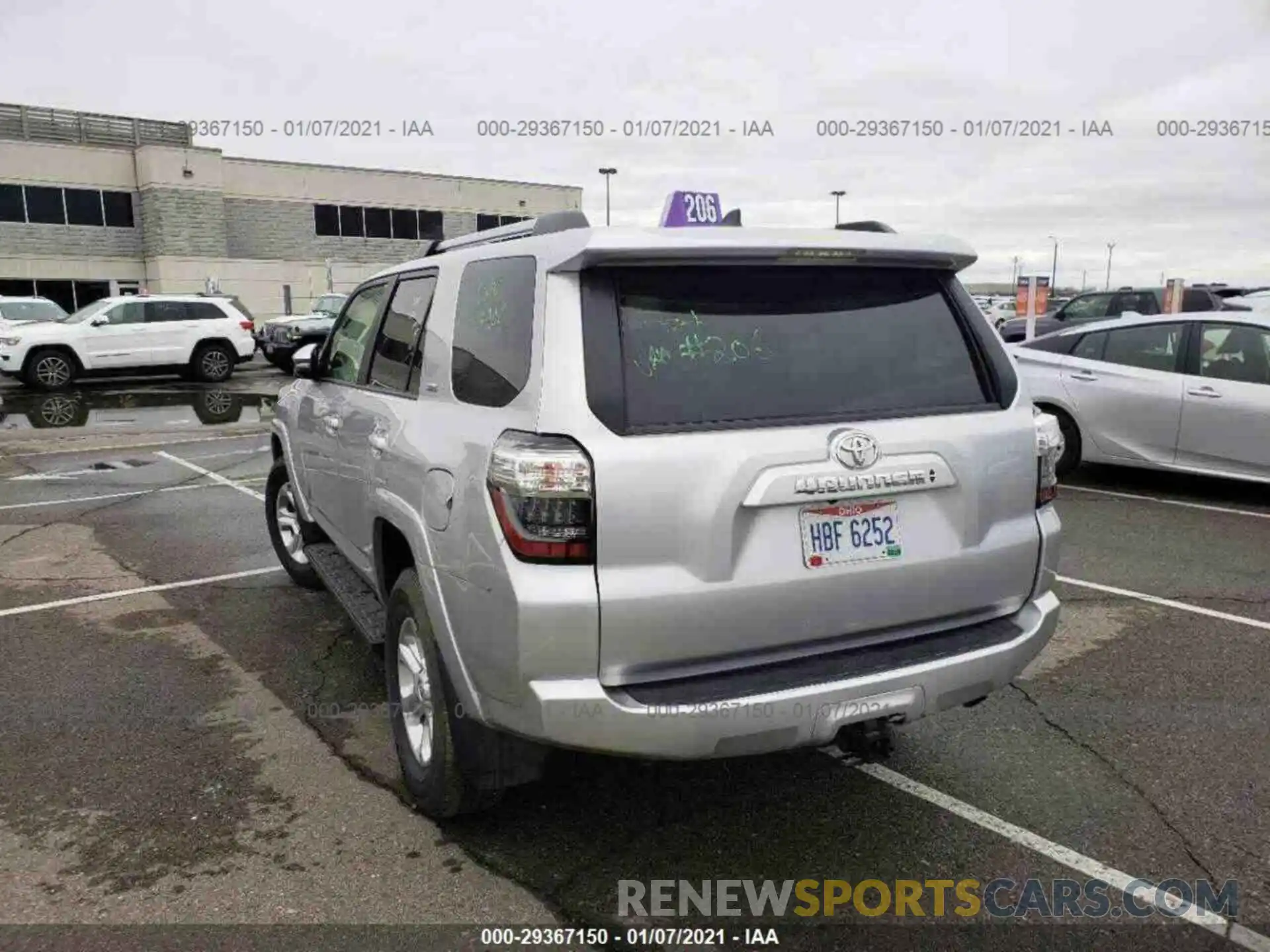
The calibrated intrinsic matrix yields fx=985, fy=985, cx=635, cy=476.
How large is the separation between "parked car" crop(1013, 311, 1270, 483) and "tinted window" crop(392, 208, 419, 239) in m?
39.4

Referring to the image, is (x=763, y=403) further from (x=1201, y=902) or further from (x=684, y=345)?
(x=1201, y=902)

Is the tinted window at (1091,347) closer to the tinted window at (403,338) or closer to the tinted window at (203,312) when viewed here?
the tinted window at (403,338)

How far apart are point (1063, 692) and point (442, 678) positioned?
2.81 m

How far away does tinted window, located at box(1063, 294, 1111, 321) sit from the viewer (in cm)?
1973

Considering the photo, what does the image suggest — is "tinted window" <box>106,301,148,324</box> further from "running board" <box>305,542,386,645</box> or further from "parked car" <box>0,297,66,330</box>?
"running board" <box>305,542,386,645</box>

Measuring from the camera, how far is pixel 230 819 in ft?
10.9

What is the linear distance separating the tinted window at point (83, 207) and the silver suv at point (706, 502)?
41165mm

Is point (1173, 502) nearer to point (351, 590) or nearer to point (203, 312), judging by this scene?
point (351, 590)

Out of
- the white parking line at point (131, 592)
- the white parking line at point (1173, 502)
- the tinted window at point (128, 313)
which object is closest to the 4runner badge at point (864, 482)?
the white parking line at point (131, 592)

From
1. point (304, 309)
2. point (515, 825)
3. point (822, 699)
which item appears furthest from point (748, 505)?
point (304, 309)

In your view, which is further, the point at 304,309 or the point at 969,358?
the point at 304,309

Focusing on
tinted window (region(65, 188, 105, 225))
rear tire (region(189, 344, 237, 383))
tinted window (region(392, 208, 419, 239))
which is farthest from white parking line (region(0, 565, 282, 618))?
tinted window (region(392, 208, 419, 239))

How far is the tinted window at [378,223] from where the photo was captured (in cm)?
4369

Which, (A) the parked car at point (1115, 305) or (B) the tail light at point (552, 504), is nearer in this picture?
(B) the tail light at point (552, 504)
